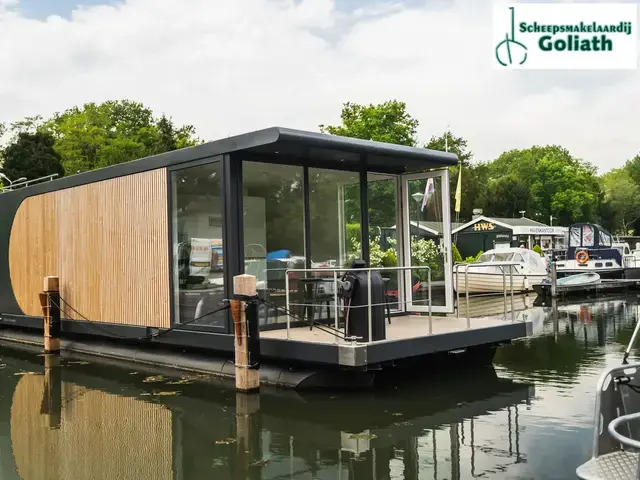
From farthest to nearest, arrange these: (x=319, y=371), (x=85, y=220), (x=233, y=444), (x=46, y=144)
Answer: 1. (x=46, y=144)
2. (x=85, y=220)
3. (x=319, y=371)
4. (x=233, y=444)

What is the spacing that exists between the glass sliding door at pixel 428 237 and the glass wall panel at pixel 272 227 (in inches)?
81.0

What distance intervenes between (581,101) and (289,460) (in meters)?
49.5

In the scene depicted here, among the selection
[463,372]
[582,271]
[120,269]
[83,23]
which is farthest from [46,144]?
[463,372]

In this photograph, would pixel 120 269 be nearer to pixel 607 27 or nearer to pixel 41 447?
pixel 41 447

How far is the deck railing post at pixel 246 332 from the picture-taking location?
27.3 ft

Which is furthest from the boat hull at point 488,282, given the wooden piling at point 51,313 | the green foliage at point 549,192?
the green foliage at point 549,192

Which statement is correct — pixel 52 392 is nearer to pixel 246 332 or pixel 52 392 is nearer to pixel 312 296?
pixel 246 332

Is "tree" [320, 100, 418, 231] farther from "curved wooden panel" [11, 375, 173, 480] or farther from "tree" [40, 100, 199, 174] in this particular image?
"curved wooden panel" [11, 375, 173, 480]

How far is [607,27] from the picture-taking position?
1596 centimetres

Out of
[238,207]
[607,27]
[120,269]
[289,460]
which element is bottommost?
[289,460]

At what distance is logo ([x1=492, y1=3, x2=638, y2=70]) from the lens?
51.0 feet

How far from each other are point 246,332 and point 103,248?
442 cm

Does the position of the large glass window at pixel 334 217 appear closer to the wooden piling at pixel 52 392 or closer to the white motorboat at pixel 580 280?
the wooden piling at pixel 52 392

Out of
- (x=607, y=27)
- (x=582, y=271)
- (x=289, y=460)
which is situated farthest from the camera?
(x=582, y=271)
